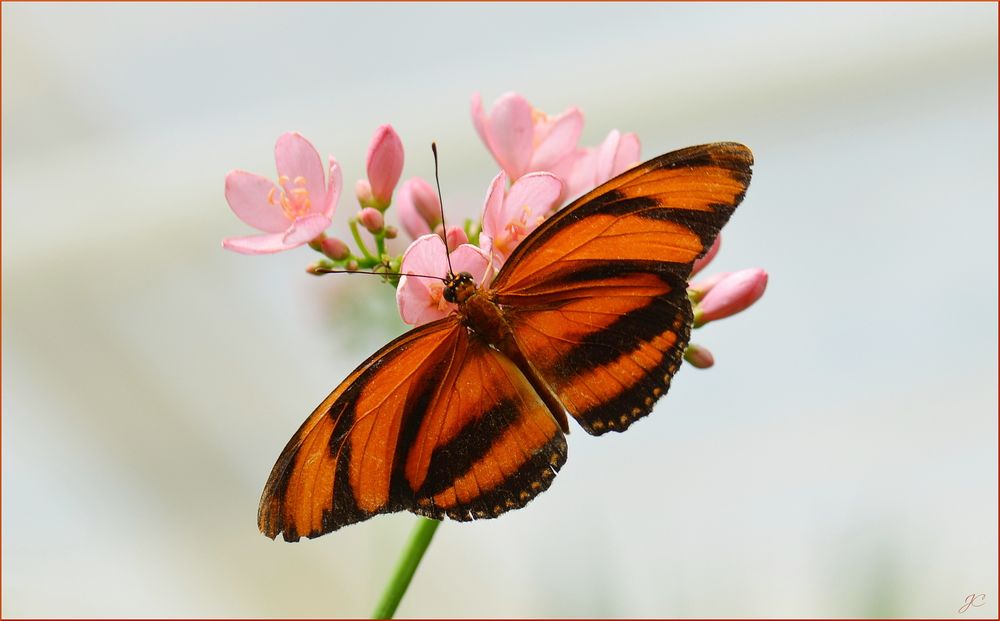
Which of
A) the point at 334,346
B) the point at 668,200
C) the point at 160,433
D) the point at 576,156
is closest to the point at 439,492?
the point at 668,200

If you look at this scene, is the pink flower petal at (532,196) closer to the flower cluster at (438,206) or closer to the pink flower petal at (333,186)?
the flower cluster at (438,206)

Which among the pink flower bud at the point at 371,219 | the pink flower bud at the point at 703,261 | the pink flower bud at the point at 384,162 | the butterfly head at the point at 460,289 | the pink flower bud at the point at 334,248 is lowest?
the pink flower bud at the point at 703,261

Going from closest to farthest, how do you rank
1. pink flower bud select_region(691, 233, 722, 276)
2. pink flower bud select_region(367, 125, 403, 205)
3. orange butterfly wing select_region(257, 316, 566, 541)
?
1. orange butterfly wing select_region(257, 316, 566, 541)
2. pink flower bud select_region(691, 233, 722, 276)
3. pink flower bud select_region(367, 125, 403, 205)

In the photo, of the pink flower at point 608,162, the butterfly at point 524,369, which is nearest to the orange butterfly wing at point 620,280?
the butterfly at point 524,369

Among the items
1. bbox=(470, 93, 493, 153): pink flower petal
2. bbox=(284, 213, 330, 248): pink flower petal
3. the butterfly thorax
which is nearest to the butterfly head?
the butterfly thorax

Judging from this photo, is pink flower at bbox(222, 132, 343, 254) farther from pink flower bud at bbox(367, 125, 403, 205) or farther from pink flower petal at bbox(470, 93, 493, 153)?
pink flower petal at bbox(470, 93, 493, 153)

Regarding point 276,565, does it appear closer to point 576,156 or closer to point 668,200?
point 576,156
